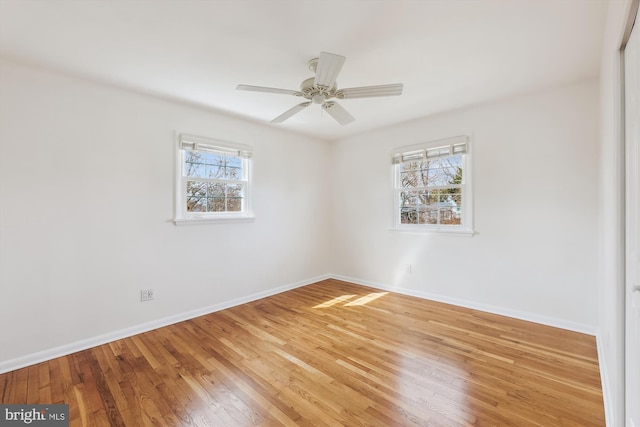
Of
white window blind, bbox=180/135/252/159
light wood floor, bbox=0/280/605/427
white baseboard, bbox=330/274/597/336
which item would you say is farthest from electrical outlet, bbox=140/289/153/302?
white baseboard, bbox=330/274/597/336

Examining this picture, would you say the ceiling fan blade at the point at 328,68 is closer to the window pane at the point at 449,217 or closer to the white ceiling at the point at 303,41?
the white ceiling at the point at 303,41

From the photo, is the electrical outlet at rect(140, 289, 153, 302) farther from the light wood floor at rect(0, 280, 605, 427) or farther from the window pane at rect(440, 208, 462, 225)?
the window pane at rect(440, 208, 462, 225)

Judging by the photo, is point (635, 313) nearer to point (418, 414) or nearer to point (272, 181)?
point (418, 414)

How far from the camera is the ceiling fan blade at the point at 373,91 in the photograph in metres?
2.10

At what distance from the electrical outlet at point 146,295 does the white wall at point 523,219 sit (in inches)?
124

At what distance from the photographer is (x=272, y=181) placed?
13.8ft

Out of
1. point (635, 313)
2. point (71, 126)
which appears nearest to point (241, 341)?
point (71, 126)

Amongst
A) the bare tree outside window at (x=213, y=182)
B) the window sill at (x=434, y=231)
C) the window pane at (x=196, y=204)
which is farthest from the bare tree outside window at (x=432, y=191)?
the window pane at (x=196, y=204)

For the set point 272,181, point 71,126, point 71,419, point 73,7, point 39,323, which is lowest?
point 71,419

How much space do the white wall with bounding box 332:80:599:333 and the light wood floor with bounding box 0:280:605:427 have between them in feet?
1.21

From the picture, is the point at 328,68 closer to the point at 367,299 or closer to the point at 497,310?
the point at 367,299

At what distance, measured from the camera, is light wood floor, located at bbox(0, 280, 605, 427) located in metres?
1.73

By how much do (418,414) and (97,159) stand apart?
337 cm

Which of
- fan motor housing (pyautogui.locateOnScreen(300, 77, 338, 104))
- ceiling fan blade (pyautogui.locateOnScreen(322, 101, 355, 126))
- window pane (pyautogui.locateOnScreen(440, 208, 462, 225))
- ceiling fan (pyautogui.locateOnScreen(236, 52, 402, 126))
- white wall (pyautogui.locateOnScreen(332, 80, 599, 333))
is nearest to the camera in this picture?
ceiling fan (pyautogui.locateOnScreen(236, 52, 402, 126))
